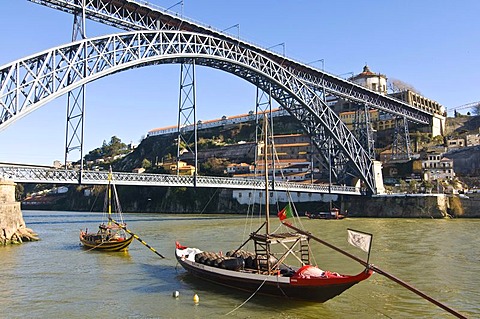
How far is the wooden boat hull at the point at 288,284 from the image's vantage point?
13.5 m

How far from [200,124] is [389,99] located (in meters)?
65.7

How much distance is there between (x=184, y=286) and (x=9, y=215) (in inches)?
669

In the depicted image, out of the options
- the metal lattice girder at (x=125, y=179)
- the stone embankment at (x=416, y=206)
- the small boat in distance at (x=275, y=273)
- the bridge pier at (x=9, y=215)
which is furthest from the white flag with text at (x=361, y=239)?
the stone embankment at (x=416, y=206)

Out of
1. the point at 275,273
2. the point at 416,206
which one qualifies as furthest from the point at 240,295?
the point at 416,206

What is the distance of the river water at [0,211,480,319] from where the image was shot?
13.9 m

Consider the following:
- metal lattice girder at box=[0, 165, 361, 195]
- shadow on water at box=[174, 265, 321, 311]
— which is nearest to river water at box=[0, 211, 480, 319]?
shadow on water at box=[174, 265, 321, 311]

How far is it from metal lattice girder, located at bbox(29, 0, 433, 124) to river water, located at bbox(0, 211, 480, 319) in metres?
19.6

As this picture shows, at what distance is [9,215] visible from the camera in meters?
28.2

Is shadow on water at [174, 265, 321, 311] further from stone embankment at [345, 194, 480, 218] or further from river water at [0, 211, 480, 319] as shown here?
stone embankment at [345, 194, 480, 218]

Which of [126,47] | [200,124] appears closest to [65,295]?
[126,47]

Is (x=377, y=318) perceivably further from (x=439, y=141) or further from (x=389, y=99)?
(x=439, y=141)

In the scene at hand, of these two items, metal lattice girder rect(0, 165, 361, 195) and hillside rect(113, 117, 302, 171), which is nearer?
metal lattice girder rect(0, 165, 361, 195)

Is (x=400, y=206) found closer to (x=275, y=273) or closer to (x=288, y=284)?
(x=275, y=273)

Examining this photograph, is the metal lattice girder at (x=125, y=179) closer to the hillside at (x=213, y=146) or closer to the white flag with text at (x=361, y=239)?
the white flag with text at (x=361, y=239)
